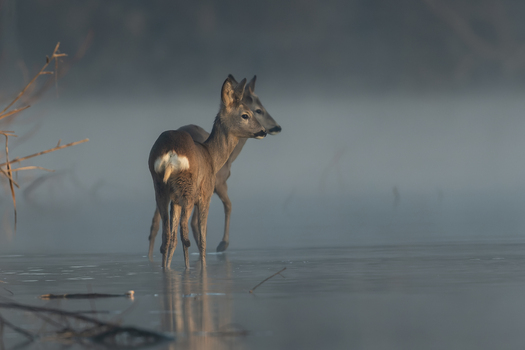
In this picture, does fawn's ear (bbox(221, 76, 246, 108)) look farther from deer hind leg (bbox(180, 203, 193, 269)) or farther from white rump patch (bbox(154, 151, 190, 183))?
deer hind leg (bbox(180, 203, 193, 269))

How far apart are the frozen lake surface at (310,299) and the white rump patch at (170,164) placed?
0.83m

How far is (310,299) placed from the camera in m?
4.05

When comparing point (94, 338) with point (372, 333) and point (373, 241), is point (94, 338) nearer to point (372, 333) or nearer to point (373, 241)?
point (372, 333)

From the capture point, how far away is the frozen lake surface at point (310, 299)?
9.60 feet

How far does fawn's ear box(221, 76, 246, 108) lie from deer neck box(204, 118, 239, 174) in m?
0.21

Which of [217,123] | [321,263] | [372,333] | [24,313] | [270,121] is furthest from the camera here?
[270,121]

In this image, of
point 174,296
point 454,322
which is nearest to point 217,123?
point 174,296

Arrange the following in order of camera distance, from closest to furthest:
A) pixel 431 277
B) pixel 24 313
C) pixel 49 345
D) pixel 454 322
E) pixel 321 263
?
pixel 49 345 → pixel 454 322 → pixel 24 313 → pixel 431 277 → pixel 321 263

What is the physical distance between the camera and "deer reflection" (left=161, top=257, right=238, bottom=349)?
285 centimetres

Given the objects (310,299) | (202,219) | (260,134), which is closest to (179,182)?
(202,219)

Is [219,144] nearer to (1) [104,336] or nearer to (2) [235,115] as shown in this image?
(2) [235,115]

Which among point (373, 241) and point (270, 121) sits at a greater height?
point (270, 121)

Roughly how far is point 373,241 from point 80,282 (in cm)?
516

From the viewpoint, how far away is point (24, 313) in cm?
371
